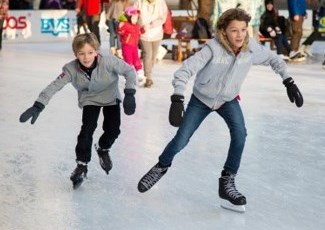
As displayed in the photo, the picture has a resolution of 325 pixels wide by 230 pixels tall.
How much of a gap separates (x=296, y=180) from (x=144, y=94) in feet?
14.6

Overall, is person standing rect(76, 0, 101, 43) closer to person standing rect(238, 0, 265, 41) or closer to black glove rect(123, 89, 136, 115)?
person standing rect(238, 0, 265, 41)

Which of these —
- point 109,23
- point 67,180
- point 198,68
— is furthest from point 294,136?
point 109,23

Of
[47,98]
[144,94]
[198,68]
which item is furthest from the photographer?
[144,94]

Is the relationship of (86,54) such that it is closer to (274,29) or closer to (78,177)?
(78,177)

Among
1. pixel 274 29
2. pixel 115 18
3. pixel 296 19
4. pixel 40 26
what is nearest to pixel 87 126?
pixel 115 18

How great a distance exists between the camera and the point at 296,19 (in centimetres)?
1447

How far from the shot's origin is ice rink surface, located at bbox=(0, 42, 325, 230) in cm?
415

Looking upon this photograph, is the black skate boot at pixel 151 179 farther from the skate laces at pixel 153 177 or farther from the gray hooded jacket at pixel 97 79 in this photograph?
the gray hooded jacket at pixel 97 79

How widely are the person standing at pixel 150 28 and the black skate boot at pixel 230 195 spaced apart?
5596 millimetres

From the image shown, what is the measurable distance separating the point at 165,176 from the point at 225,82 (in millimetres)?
1078

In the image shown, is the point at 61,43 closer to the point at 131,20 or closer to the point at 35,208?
the point at 131,20

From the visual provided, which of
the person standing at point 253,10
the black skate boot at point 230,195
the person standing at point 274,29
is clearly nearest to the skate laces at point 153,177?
the black skate boot at point 230,195

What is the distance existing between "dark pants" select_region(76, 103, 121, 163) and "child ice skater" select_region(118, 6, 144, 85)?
5.22 metres

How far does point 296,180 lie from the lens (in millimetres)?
5066
